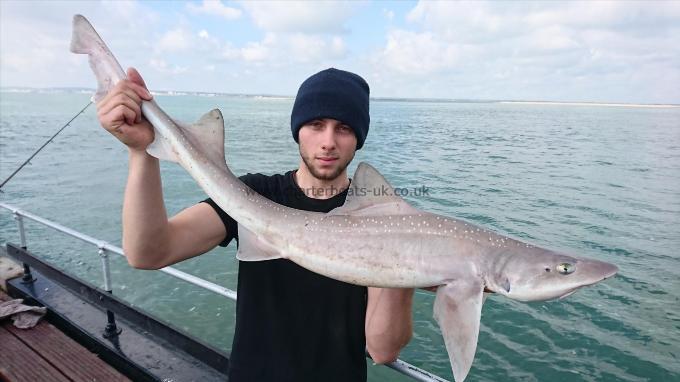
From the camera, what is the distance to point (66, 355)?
418 cm

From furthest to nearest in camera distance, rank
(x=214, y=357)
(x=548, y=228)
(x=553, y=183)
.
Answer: (x=553, y=183)
(x=548, y=228)
(x=214, y=357)

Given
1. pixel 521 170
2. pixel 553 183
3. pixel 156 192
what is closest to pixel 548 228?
pixel 553 183

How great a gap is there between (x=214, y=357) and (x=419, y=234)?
2.78m

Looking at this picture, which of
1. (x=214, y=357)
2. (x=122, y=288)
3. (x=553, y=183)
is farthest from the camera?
(x=553, y=183)

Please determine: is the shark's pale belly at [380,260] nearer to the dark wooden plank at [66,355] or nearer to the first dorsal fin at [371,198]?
the first dorsal fin at [371,198]

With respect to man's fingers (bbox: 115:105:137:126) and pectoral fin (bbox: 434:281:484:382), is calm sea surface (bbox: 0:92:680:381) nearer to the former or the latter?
pectoral fin (bbox: 434:281:484:382)

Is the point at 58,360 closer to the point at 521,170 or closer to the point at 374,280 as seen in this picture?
the point at 374,280

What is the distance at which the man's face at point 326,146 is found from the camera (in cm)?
273

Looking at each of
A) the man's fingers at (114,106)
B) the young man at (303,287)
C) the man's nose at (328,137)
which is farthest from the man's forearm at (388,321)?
the man's fingers at (114,106)

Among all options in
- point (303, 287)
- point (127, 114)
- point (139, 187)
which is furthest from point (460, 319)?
point (127, 114)

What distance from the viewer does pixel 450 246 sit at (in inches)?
88.9

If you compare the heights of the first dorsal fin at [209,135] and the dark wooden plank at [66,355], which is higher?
the first dorsal fin at [209,135]

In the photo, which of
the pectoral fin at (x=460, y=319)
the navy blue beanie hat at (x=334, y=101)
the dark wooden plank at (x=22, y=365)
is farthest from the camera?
the dark wooden plank at (x=22, y=365)

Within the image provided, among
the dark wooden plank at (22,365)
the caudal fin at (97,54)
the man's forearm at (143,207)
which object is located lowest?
the dark wooden plank at (22,365)
